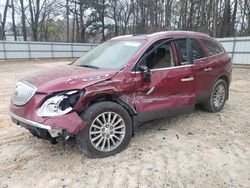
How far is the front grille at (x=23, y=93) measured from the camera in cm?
339

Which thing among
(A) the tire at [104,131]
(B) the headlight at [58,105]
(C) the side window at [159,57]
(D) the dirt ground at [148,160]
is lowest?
(D) the dirt ground at [148,160]

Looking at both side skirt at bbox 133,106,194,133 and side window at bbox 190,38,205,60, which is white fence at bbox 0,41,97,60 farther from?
side skirt at bbox 133,106,194,133

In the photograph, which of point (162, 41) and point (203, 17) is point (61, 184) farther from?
point (203, 17)

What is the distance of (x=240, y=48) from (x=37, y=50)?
1844 centimetres

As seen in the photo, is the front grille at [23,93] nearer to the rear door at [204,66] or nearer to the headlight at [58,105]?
the headlight at [58,105]

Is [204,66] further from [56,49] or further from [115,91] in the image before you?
[56,49]

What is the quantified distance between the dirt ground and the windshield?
1.26m

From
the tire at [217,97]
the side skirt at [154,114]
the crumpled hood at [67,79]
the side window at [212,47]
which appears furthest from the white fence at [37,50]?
the side skirt at [154,114]

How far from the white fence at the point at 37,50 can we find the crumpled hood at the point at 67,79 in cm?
2180

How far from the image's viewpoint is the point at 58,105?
322cm

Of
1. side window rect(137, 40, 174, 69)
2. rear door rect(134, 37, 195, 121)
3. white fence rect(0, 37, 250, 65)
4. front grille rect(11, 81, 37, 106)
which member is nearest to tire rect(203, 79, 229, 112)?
rear door rect(134, 37, 195, 121)

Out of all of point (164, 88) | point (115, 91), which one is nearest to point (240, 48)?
point (164, 88)

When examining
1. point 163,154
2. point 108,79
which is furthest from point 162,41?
point 163,154

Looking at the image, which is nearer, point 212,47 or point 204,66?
point 204,66
